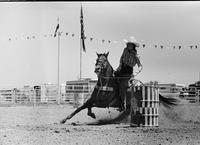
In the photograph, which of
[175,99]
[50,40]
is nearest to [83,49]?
[50,40]

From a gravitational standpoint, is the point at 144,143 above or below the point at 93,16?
below

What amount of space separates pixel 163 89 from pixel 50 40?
1198mm

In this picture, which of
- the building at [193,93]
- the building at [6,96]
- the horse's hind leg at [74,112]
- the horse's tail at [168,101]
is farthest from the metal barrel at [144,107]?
the building at [6,96]

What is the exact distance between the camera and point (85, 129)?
560cm

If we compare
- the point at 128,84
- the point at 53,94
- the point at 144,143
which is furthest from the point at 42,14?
the point at 144,143

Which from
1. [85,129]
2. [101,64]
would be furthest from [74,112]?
[101,64]

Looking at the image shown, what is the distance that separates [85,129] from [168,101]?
2.86ft

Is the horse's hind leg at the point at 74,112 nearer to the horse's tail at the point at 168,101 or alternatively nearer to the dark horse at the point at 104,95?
the dark horse at the point at 104,95

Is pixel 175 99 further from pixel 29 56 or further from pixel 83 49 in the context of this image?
pixel 29 56

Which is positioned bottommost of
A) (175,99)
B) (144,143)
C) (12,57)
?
(144,143)

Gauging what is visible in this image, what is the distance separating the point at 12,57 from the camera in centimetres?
533

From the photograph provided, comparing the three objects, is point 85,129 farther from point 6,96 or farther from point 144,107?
point 6,96

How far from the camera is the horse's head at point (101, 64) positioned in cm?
536

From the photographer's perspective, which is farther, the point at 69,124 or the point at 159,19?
the point at 69,124
